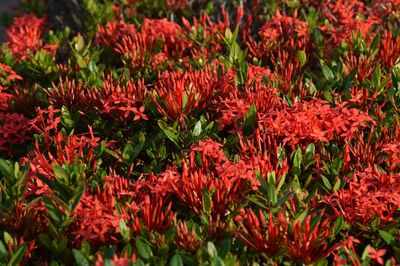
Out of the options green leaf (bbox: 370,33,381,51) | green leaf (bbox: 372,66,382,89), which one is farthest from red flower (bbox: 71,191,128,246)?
green leaf (bbox: 370,33,381,51)

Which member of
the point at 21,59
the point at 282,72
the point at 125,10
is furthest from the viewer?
the point at 125,10

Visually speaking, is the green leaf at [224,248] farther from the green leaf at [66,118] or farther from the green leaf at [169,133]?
the green leaf at [66,118]

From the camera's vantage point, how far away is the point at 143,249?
9.87 ft

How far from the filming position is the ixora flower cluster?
313cm

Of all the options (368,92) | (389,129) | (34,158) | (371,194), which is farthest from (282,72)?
(34,158)

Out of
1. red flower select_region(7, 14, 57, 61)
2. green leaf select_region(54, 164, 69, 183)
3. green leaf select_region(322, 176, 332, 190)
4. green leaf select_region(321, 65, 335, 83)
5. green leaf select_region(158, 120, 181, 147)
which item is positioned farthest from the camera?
red flower select_region(7, 14, 57, 61)

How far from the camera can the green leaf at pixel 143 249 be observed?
9.84ft

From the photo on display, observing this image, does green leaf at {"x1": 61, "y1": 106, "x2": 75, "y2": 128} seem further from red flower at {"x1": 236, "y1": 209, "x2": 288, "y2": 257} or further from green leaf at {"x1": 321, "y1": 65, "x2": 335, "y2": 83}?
green leaf at {"x1": 321, "y1": 65, "x2": 335, "y2": 83}

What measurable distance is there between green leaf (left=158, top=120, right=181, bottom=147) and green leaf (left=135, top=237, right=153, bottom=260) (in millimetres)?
874

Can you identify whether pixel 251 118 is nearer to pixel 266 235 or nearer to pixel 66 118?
pixel 266 235

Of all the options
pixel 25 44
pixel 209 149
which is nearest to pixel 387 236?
pixel 209 149

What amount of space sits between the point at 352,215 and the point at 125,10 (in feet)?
10.5

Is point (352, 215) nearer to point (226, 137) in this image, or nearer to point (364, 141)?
point (364, 141)

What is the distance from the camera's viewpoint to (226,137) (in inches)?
159
